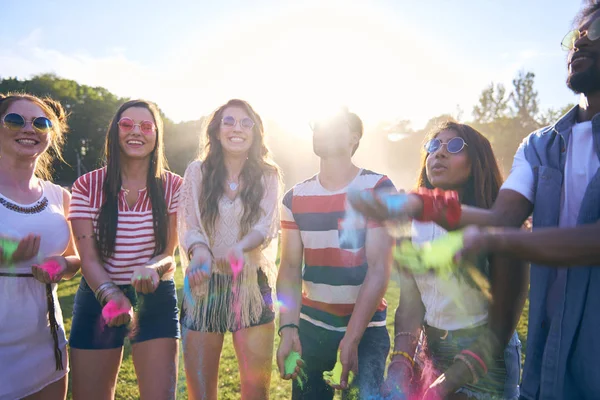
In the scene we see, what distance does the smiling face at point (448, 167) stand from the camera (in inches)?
93.0

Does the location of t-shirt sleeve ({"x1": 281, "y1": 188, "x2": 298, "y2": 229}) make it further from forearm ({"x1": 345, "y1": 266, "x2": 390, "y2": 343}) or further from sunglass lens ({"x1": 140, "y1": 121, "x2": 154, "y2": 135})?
sunglass lens ({"x1": 140, "y1": 121, "x2": 154, "y2": 135})

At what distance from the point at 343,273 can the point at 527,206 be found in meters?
1.17

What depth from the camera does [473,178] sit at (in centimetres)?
240

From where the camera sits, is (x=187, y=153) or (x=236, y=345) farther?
(x=187, y=153)

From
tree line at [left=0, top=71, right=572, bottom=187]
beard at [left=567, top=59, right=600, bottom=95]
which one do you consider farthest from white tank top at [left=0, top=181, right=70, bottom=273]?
tree line at [left=0, top=71, right=572, bottom=187]

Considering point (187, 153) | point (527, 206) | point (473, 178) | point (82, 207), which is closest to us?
point (527, 206)

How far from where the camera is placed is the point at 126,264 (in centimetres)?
274

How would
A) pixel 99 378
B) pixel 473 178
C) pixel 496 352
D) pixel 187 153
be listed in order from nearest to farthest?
pixel 496 352
pixel 473 178
pixel 99 378
pixel 187 153

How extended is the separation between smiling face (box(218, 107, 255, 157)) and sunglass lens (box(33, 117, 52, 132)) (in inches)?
50.6

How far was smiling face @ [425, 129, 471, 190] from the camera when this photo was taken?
2.36 meters

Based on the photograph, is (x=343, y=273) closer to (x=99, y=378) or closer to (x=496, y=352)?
(x=496, y=352)

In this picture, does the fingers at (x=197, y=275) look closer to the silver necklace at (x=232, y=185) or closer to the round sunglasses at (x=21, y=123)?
the silver necklace at (x=232, y=185)

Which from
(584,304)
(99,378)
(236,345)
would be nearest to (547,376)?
(584,304)

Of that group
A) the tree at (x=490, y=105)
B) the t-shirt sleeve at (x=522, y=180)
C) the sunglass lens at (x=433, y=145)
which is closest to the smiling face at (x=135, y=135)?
the sunglass lens at (x=433, y=145)
